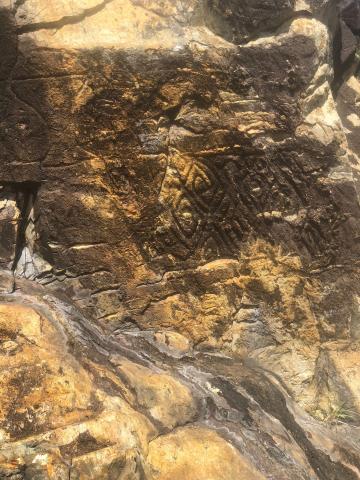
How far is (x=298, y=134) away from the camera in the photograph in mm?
2975

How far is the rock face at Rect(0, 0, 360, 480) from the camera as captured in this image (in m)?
2.63

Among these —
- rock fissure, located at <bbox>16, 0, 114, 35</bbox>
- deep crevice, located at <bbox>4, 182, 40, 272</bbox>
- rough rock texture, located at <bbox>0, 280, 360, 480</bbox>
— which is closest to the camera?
rough rock texture, located at <bbox>0, 280, 360, 480</bbox>

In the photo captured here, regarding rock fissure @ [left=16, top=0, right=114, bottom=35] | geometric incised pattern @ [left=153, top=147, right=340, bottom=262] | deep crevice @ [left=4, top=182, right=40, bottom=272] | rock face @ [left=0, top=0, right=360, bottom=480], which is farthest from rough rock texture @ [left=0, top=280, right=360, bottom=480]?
rock fissure @ [left=16, top=0, right=114, bottom=35]

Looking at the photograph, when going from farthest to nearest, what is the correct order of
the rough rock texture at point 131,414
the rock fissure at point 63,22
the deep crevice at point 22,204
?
the deep crevice at point 22,204, the rock fissure at point 63,22, the rough rock texture at point 131,414

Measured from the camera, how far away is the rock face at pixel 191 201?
2.63 metres

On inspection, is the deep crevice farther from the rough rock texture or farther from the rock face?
the rough rock texture

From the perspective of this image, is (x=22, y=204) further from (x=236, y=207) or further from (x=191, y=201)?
(x=236, y=207)

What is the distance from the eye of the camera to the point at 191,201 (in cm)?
295

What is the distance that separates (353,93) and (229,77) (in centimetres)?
147

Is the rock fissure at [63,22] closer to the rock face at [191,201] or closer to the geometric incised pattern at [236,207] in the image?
the rock face at [191,201]

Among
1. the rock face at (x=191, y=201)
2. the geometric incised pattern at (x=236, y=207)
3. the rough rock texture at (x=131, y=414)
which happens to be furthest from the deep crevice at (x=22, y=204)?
the geometric incised pattern at (x=236, y=207)

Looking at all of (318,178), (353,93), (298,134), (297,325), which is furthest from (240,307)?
(353,93)

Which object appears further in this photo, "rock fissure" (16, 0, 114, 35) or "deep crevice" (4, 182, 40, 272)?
"deep crevice" (4, 182, 40, 272)

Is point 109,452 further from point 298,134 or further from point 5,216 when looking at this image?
point 298,134
